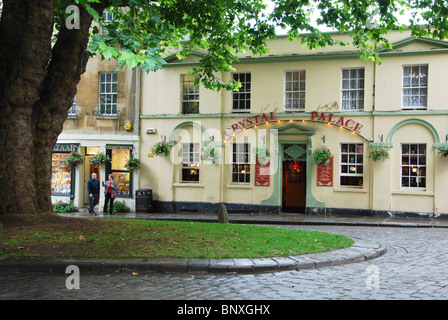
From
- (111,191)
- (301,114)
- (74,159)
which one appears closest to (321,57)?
(301,114)

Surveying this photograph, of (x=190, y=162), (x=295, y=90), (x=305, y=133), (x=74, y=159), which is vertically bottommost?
(x=190, y=162)

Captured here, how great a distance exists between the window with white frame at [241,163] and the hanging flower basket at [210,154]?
0.86 meters

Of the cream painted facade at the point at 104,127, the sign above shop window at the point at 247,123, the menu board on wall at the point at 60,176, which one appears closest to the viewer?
the sign above shop window at the point at 247,123

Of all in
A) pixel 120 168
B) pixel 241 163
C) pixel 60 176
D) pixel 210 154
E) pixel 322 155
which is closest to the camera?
pixel 322 155

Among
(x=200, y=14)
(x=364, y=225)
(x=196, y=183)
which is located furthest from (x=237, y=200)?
(x=200, y=14)

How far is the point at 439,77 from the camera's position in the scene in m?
17.8

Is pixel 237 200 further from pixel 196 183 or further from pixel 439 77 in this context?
pixel 439 77

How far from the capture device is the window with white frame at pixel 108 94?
71.4 ft

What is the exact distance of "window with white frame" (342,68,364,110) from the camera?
19062mm

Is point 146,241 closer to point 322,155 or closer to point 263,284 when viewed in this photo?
point 263,284

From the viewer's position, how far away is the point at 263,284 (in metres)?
7.08

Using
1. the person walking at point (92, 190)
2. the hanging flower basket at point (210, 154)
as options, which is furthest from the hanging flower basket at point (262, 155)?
the person walking at point (92, 190)

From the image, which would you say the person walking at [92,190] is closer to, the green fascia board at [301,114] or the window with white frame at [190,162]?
the green fascia board at [301,114]

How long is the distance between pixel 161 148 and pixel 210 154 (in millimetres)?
2469
